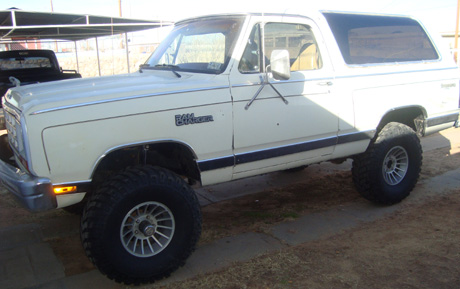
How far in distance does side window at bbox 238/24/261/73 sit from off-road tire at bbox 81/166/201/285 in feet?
4.02

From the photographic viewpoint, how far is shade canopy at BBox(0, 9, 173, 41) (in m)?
10.7

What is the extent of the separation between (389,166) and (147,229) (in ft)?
10.6

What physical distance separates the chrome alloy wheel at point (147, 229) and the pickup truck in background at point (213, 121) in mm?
13

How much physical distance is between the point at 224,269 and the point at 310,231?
1201 mm

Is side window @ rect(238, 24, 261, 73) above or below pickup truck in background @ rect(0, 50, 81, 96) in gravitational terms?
above

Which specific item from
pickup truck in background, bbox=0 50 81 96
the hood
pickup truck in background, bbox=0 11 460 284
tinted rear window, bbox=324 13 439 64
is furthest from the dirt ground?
pickup truck in background, bbox=0 50 81 96

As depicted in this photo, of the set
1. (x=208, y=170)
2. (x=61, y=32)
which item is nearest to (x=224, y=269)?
(x=208, y=170)

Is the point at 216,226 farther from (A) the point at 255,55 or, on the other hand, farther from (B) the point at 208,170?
(A) the point at 255,55

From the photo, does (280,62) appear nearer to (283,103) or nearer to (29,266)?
(283,103)

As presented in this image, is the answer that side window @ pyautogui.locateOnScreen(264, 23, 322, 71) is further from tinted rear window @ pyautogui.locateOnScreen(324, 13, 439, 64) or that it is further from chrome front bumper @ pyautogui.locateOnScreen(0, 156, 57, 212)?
chrome front bumper @ pyautogui.locateOnScreen(0, 156, 57, 212)

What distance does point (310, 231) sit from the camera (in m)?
4.46

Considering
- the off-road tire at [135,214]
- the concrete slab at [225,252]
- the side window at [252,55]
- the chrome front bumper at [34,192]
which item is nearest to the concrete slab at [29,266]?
the off-road tire at [135,214]

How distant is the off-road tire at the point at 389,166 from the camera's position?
4.89 metres

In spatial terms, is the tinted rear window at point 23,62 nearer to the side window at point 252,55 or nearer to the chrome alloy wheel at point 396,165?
the side window at point 252,55
